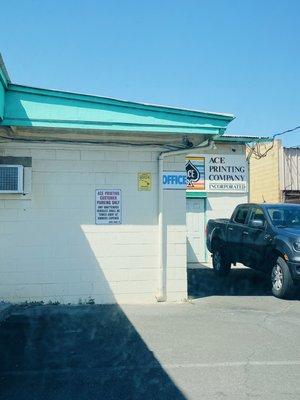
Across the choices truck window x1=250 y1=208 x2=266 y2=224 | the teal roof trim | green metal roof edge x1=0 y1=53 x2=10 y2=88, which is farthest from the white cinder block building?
truck window x1=250 y1=208 x2=266 y2=224

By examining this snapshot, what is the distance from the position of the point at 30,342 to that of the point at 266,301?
5169 mm

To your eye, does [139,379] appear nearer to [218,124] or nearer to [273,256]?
[218,124]

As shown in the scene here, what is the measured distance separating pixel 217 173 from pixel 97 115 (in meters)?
8.48

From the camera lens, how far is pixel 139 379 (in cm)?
538

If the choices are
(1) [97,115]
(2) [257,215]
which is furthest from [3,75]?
(2) [257,215]

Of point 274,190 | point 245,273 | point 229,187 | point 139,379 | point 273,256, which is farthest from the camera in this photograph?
point 274,190

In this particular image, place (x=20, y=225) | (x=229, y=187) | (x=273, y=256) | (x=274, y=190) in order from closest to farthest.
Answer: (x=20, y=225) → (x=273, y=256) → (x=229, y=187) → (x=274, y=190)

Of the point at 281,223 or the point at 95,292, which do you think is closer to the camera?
the point at 95,292

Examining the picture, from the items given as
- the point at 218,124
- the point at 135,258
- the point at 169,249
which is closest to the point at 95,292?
the point at 135,258

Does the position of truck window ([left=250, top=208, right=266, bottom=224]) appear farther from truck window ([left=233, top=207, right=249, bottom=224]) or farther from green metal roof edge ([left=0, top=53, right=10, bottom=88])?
green metal roof edge ([left=0, top=53, right=10, bottom=88])

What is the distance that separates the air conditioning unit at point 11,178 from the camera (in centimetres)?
918

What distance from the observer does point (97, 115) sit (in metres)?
9.15

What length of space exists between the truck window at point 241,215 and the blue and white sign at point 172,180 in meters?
3.31

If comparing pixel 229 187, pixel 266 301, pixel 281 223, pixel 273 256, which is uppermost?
pixel 229 187
